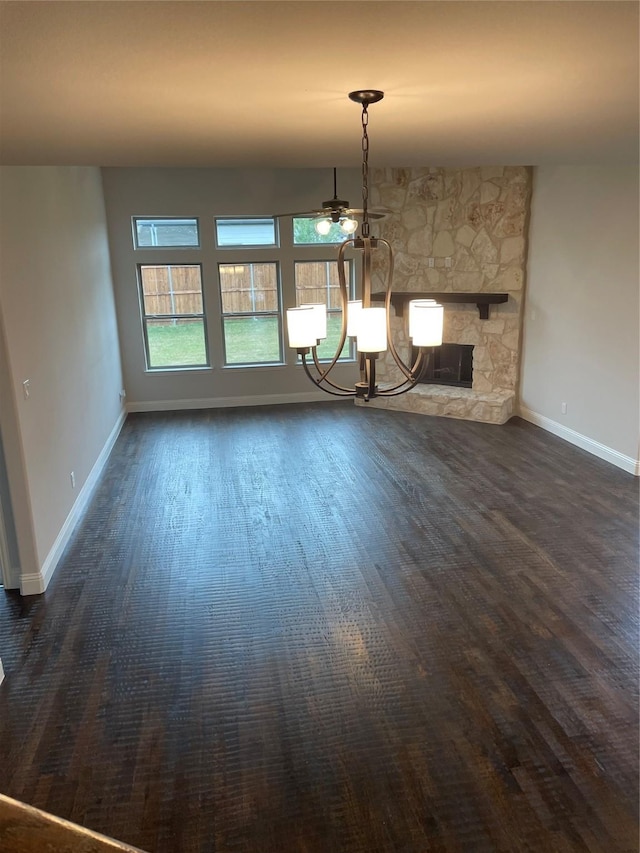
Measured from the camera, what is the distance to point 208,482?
5.47 m

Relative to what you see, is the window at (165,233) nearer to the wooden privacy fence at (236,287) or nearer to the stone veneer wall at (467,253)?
the wooden privacy fence at (236,287)

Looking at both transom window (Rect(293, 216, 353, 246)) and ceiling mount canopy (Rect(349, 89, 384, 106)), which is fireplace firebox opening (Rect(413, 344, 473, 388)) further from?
ceiling mount canopy (Rect(349, 89, 384, 106))

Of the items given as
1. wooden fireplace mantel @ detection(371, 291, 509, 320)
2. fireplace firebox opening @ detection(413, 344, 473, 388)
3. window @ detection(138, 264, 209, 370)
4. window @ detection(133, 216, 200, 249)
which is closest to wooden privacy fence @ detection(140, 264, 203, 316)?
window @ detection(138, 264, 209, 370)

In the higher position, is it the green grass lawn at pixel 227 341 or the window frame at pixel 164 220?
the window frame at pixel 164 220

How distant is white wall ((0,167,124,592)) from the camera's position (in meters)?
3.51

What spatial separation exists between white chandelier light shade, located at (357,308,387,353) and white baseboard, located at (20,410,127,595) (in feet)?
8.59

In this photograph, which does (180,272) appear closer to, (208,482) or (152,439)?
(152,439)

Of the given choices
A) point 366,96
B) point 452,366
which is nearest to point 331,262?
point 452,366

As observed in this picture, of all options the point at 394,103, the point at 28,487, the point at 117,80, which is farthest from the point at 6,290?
the point at 394,103

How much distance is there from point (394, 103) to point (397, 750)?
8.80 feet

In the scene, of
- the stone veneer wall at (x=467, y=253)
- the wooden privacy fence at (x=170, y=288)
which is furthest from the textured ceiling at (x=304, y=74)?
the wooden privacy fence at (x=170, y=288)

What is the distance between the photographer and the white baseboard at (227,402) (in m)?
7.98

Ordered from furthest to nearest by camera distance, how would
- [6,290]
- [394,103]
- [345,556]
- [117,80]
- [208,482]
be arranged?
[208,482] < [345,556] < [6,290] < [394,103] < [117,80]

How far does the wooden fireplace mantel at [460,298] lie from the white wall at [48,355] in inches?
146
